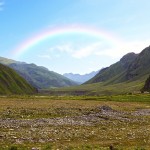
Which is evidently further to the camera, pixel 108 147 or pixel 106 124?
pixel 106 124

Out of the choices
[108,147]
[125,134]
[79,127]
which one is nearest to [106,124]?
[79,127]

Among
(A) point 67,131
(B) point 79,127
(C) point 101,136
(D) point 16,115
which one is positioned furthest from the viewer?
(D) point 16,115

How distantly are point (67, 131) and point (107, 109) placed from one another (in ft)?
112

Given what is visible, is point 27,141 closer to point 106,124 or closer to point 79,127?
point 79,127

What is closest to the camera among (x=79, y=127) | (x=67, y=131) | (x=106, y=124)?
(x=67, y=131)

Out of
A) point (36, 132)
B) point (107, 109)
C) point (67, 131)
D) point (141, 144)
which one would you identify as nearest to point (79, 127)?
point (67, 131)

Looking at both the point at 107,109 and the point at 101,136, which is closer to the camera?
the point at 101,136

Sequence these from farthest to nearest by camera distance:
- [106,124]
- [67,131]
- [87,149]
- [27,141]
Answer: [106,124], [67,131], [27,141], [87,149]

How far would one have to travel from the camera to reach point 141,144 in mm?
32406

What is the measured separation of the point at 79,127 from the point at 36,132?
7770mm

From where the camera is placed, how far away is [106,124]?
47.2 m

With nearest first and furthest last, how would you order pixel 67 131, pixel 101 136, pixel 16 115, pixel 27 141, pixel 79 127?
pixel 27 141, pixel 101 136, pixel 67 131, pixel 79 127, pixel 16 115

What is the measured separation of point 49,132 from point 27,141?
577cm

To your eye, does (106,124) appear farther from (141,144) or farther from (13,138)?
(13,138)
